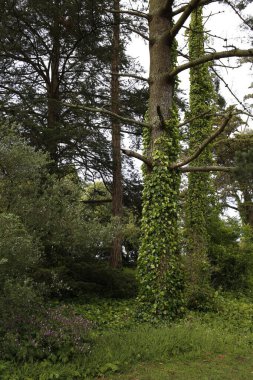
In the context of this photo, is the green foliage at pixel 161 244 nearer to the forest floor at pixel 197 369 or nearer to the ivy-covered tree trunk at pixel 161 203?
the ivy-covered tree trunk at pixel 161 203

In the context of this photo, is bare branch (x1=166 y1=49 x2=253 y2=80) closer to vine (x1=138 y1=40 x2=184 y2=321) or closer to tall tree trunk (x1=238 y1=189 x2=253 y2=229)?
vine (x1=138 y1=40 x2=184 y2=321)

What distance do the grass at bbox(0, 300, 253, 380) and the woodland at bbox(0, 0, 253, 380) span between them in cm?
3

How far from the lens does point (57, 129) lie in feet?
37.1

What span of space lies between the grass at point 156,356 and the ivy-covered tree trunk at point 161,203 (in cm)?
58

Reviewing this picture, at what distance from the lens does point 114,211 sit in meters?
13.7

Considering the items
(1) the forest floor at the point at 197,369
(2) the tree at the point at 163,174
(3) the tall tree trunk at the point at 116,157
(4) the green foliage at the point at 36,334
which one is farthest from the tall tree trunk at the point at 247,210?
(4) the green foliage at the point at 36,334

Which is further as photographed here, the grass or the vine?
the vine

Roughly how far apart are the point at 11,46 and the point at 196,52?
5475 millimetres

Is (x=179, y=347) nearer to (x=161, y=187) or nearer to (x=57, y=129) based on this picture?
(x=161, y=187)

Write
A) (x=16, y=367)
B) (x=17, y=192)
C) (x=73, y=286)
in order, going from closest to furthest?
1. (x=16, y=367)
2. (x=17, y=192)
3. (x=73, y=286)

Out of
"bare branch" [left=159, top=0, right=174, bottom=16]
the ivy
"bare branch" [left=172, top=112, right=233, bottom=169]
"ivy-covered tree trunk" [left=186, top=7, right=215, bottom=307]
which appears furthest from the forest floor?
"bare branch" [left=159, top=0, right=174, bottom=16]

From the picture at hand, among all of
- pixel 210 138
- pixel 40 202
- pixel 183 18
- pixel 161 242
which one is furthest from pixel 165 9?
pixel 40 202

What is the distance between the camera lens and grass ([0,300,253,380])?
518 cm

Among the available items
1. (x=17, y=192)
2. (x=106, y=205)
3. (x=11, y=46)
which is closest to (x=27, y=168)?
(x=17, y=192)
